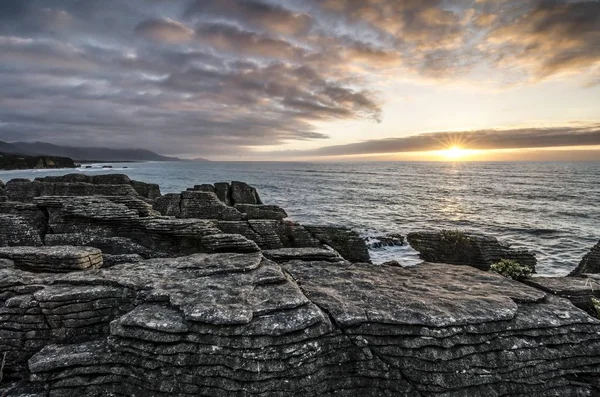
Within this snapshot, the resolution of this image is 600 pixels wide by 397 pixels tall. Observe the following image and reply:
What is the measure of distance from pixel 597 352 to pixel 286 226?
20.2 meters

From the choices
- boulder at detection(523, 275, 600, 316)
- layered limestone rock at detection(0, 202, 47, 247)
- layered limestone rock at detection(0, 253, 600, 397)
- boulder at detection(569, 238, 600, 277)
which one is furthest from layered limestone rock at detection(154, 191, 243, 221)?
boulder at detection(569, 238, 600, 277)

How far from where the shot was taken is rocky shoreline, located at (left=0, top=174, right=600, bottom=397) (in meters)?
8.50

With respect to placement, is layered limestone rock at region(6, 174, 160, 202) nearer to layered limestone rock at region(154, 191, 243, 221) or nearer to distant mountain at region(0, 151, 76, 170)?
layered limestone rock at region(154, 191, 243, 221)

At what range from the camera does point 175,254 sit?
732 inches

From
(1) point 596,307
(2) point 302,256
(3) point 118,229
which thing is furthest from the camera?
(3) point 118,229

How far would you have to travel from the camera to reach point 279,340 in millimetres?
8695

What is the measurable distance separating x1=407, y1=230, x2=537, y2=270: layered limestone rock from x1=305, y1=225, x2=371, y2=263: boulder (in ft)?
20.2

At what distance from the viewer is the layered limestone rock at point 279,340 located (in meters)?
8.46

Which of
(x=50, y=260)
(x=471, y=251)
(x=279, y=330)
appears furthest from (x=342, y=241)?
(x=50, y=260)

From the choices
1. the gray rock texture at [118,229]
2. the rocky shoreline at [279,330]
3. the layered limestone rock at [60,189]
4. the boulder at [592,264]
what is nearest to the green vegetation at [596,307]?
the rocky shoreline at [279,330]

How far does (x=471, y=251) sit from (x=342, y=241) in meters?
10.8

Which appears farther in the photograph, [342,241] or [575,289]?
[342,241]

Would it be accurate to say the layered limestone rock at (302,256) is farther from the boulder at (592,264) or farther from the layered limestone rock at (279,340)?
the boulder at (592,264)

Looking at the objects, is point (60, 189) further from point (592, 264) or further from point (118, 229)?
point (592, 264)
